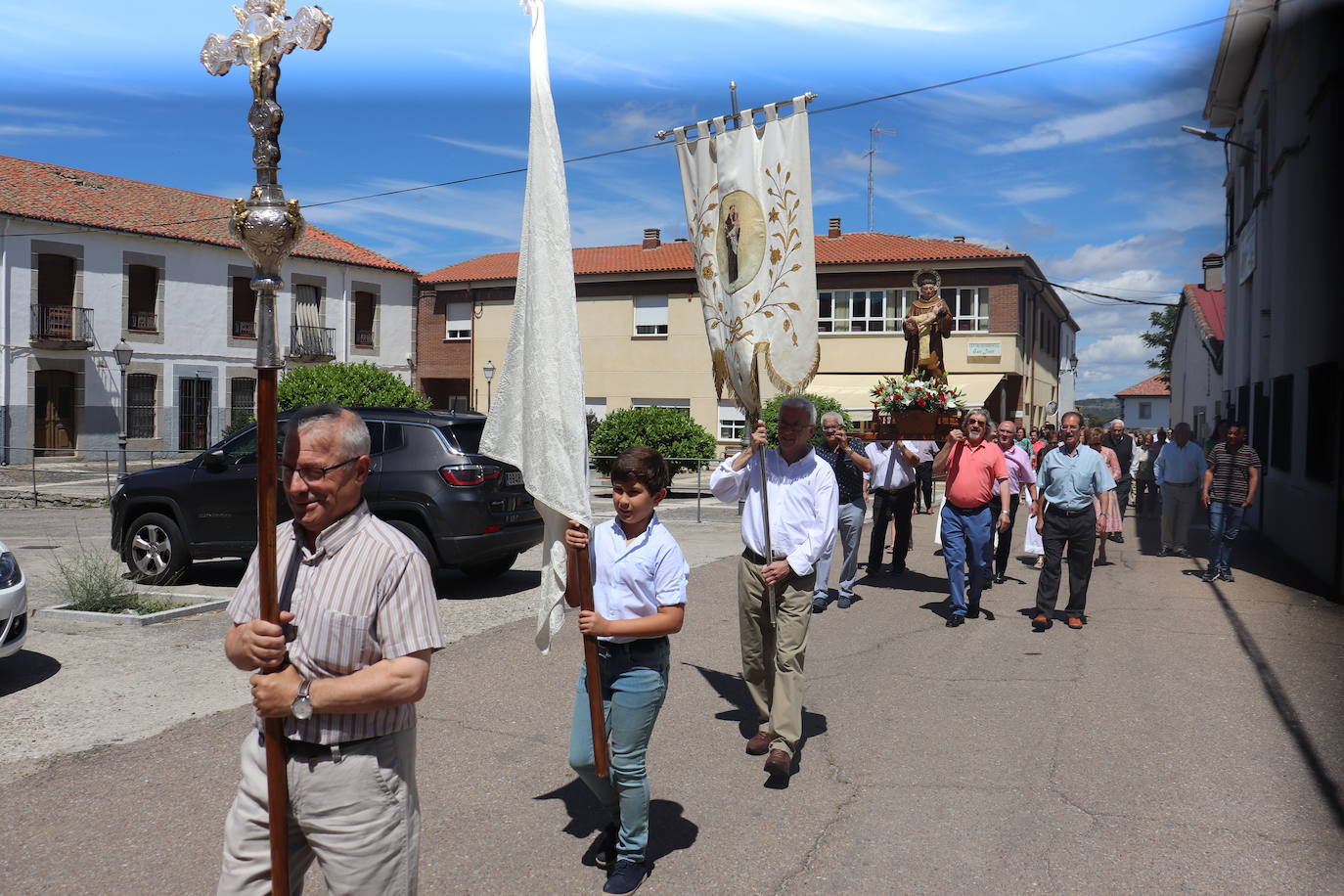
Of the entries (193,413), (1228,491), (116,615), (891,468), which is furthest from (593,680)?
(193,413)

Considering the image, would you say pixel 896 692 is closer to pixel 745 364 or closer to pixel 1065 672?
pixel 1065 672

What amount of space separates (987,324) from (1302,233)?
84.5ft

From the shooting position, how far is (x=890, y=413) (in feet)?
37.4

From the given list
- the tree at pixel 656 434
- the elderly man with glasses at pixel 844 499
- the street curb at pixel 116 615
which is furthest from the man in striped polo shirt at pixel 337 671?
the tree at pixel 656 434

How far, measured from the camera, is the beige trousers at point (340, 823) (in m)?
2.55

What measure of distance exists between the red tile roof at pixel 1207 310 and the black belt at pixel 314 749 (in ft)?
101

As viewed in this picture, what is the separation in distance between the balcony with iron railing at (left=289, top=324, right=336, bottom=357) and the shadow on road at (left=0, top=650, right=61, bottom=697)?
35.2 m

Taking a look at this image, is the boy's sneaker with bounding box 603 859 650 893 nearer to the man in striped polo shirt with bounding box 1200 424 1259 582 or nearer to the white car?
the white car

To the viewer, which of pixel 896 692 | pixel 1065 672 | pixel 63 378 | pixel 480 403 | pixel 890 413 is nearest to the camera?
pixel 896 692

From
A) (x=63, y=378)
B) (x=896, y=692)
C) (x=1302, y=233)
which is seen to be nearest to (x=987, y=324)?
(x=1302, y=233)

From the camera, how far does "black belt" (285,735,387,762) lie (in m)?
2.56

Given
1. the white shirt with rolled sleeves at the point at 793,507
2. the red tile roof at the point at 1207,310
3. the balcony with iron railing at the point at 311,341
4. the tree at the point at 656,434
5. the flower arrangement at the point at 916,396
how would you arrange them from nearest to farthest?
the white shirt with rolled sleeves at the point at 793,507
the flower arrangement at the point at 916,396
the tree at the point at 656,434
the red tile roof at the point at 1207,310
the balcony with iron railing at the point at 311,341

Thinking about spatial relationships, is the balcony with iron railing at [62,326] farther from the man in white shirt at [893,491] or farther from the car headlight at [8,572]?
the car headlight at [8,572]

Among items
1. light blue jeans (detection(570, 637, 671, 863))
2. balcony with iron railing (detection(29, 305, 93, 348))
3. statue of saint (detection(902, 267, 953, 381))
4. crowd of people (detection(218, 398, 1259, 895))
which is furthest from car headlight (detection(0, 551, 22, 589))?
balcony with iron railing (detection(29, 305, 93, 348))
